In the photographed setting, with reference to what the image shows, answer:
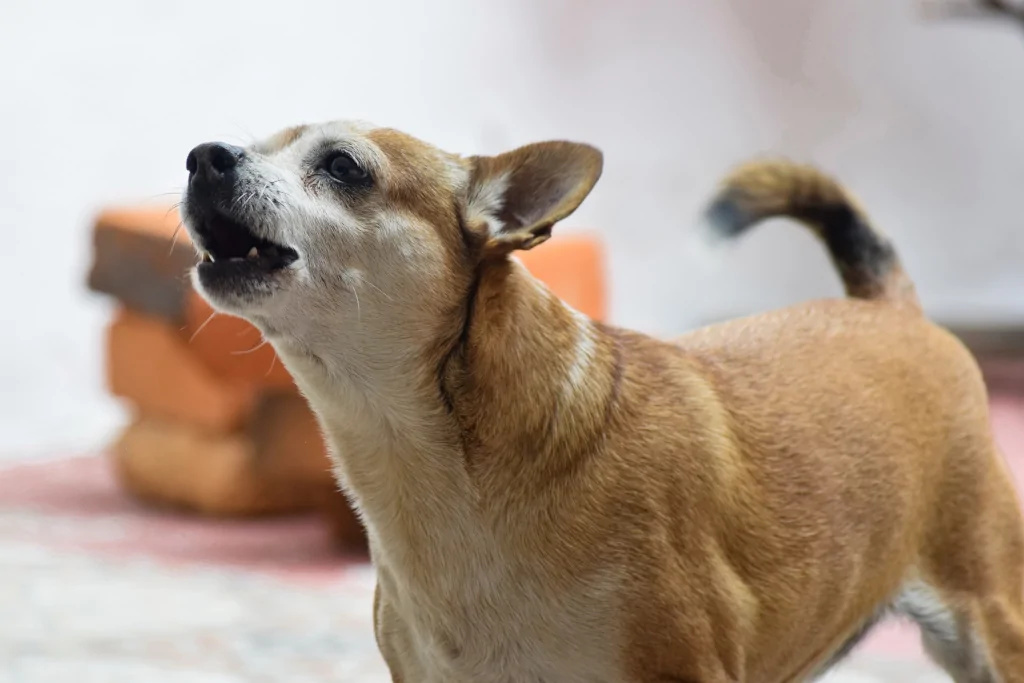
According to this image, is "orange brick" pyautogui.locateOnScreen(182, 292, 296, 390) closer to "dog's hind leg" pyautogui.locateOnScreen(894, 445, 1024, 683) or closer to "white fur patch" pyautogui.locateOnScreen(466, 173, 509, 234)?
"white fur patch" pyautogui.locateOnScreen(466, 173, 509, 234)

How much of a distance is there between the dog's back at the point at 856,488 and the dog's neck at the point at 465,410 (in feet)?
0.81

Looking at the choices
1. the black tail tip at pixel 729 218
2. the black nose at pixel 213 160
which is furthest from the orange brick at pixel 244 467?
the black nose at pixel 213 160

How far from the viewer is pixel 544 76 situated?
18.1 ft

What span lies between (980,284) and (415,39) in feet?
8.93

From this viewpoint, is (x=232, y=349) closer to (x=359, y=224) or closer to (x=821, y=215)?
(x=821, y=215)

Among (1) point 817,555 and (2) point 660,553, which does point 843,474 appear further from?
(2) point 660,553

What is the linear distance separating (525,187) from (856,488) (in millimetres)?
665

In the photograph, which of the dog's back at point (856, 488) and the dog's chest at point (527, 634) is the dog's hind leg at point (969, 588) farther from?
the dog's chest at point (527, 634)

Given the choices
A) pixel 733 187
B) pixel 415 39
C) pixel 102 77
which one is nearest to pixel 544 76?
pixel 415 39

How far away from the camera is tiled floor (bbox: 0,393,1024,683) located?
9.25ft

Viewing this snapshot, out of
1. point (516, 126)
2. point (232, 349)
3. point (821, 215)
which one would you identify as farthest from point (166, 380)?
point (821, 215)

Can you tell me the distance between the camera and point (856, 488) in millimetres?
1947

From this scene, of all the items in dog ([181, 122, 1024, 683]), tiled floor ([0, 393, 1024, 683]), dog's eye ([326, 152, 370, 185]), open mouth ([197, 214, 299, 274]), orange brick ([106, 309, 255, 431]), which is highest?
dog's eye ([326, 152, 370, 185])

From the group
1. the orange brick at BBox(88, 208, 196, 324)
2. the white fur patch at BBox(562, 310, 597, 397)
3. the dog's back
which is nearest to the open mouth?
the white fur patch at BBox(562, 310, 597, 397)
